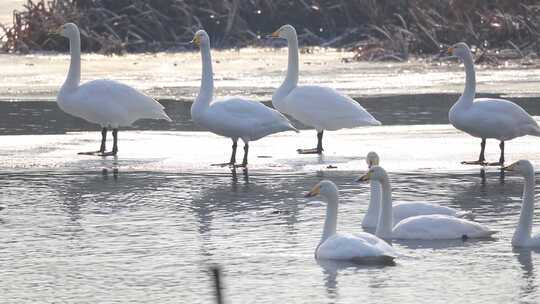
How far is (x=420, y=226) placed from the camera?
10523 millimetres

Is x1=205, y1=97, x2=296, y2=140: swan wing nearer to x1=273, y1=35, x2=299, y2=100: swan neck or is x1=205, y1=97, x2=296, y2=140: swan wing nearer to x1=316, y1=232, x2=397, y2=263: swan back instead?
x1=273, y1=35, x2=299, y2=100: swan neck

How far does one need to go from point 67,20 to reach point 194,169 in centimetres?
1329

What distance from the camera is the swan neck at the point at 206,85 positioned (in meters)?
14.6

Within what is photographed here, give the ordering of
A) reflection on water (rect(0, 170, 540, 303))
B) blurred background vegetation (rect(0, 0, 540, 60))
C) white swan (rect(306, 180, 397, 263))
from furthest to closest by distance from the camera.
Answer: blurred background vegetation (rect(0, 0, 540, 60)) → white swan (rect(306, 180, 397, 263)) → reflection on water (rect(0, 170, 540, 303))

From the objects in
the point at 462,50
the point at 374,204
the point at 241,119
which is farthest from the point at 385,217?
the point at 462,50

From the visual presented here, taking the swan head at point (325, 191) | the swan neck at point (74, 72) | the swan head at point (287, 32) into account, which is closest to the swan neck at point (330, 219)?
the swan head at point (325, 191)

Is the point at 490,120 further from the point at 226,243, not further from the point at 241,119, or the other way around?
the point at 226,243

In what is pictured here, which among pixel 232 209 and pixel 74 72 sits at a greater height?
pixel 74 72

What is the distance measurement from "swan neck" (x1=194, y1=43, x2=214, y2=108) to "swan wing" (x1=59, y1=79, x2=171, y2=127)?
0.80 m

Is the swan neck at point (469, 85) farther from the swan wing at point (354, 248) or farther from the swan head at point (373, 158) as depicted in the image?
the swan wing at point (354, 248)

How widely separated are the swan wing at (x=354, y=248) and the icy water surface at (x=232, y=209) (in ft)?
0.30

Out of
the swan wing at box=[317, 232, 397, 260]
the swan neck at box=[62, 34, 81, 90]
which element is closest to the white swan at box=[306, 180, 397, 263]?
the swan wing at box=[317, 232, 397, 260]

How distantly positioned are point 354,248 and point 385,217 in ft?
3.27

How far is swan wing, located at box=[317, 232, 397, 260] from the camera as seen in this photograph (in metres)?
9.61
